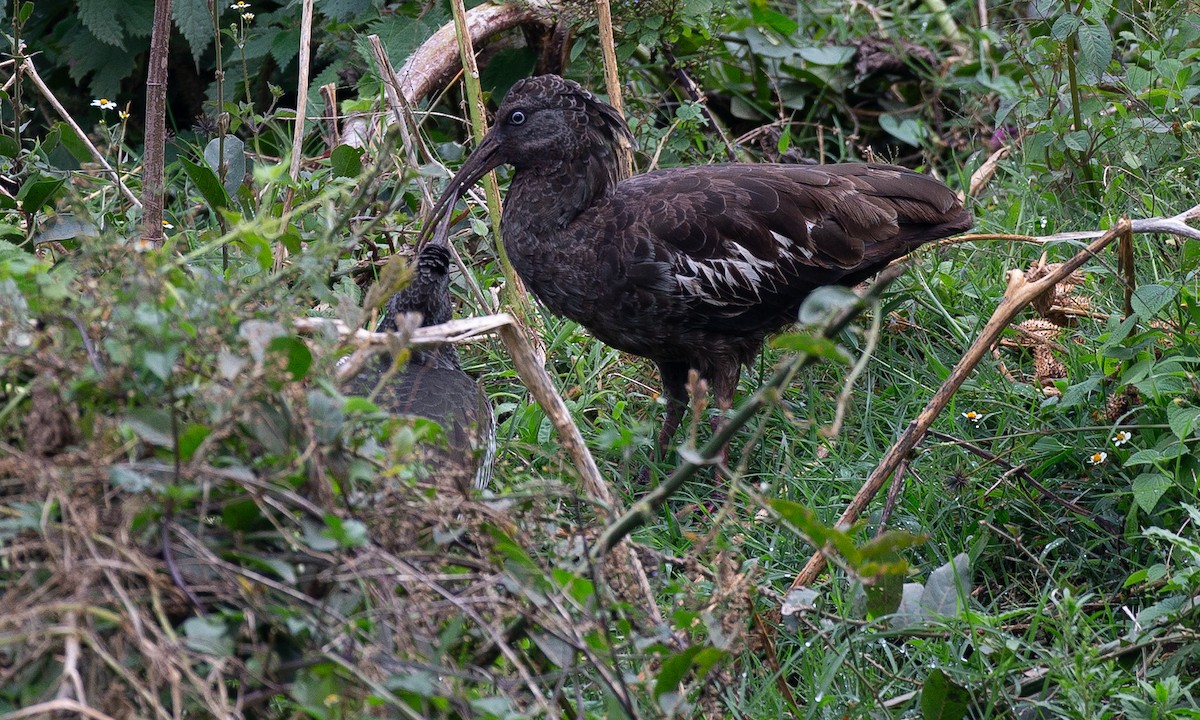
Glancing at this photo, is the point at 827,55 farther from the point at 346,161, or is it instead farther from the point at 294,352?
the point at 294,352

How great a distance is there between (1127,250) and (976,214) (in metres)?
1.82

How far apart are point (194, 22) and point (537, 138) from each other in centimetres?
194

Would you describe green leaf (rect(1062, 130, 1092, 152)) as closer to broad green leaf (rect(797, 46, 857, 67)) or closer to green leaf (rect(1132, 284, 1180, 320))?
green leaf (rect(1132, 284, 1180, 320))

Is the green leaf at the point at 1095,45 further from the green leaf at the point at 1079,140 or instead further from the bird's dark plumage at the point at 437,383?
the bird's dark plumage at the point at 437,383

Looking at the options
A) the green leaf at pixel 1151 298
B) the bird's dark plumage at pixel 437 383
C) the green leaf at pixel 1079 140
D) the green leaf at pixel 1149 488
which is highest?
the green leaf at pixel 1151 298

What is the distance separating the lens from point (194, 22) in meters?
5.45

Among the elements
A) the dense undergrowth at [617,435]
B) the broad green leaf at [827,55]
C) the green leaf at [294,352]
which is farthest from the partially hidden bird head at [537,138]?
the green leaf at [294,352]

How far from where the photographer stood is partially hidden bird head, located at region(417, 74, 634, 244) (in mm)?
4355

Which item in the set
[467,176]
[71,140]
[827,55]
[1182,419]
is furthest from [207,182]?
[827,55]

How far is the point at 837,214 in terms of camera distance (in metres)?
4.28

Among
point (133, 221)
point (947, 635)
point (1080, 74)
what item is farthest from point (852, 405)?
point (133, 221)

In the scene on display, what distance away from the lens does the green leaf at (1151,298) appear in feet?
11.4

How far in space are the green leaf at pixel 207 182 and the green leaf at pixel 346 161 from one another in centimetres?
44

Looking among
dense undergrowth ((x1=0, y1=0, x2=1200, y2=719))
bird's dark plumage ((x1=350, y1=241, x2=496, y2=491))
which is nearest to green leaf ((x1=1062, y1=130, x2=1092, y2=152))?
dense undergrowth ((x1=0, y1=0, x2=1200, y2=719))
